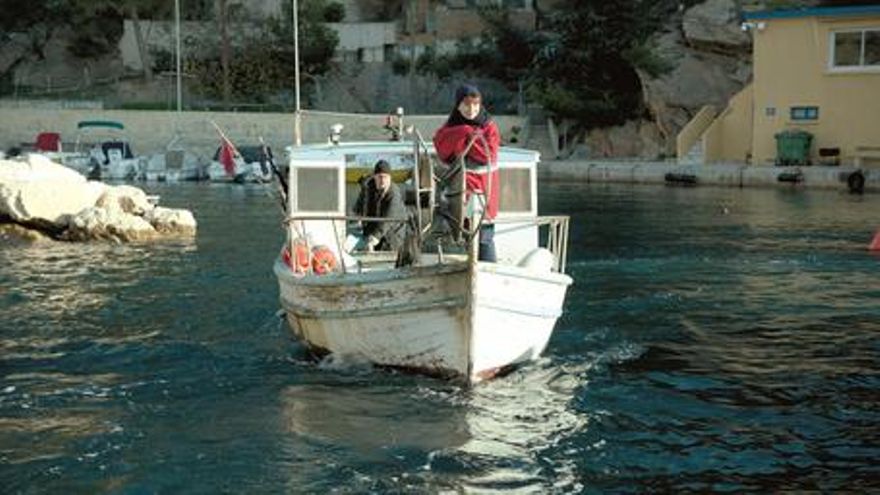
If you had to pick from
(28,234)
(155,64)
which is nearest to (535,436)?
(28,234)

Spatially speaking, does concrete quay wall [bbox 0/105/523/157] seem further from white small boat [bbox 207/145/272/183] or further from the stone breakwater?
the stone breakwater

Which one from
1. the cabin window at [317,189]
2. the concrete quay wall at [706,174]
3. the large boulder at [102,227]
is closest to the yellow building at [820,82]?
the concrete quay wall at [706,174]

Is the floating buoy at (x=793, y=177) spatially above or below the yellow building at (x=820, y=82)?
below

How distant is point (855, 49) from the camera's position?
129 ft

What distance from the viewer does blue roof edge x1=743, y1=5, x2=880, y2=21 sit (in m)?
37.7

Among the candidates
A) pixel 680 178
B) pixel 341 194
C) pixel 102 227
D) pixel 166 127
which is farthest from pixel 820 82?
pixel 341 194

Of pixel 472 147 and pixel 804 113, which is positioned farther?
pixel 804 113

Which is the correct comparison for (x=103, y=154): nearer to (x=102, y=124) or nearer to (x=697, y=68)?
(x=102, y=124)

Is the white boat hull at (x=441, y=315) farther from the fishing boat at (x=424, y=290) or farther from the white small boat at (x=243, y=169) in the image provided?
the white small boat at (x=243, y=169)

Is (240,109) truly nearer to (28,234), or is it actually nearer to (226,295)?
(28,234)

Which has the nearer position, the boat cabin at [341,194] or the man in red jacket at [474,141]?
the man in red jacket at [474,141]

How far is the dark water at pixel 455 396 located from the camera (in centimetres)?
866

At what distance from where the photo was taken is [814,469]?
8766mm

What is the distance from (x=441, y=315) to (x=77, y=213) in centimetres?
1642
